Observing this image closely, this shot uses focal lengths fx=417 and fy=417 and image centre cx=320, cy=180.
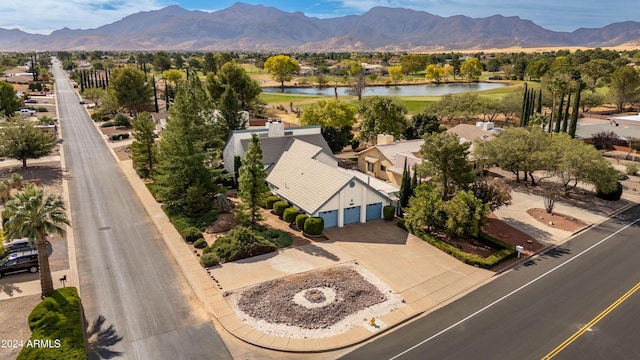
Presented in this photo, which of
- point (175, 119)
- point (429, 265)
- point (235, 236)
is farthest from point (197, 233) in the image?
point (429, 265)

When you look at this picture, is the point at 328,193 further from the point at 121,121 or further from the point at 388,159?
the point at 121,121

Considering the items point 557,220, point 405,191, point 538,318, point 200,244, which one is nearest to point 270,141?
point 405,191

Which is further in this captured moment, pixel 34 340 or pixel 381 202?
pixel 381 202

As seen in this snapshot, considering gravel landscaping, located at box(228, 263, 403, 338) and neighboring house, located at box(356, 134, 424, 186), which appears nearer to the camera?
gravel landscaping, located at box(228, 263, 403, 338)

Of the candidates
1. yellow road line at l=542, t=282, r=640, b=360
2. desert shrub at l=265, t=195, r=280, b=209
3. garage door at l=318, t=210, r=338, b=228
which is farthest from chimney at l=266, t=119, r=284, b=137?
yellow road line at l=542, t=282, r=640, b=360

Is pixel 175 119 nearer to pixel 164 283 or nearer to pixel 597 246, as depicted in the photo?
pixel 164 283

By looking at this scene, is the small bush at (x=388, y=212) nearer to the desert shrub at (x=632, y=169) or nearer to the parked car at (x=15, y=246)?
the parked car at (x=15, y=246)

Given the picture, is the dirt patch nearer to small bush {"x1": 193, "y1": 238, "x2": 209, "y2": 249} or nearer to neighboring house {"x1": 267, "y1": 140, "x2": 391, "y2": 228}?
neighboring house {"x1": 267, "y1": 140, "x2": 391, "y2": 228}

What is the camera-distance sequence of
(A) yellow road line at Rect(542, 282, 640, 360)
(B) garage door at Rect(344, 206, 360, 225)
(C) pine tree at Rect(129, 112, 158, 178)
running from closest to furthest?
(A) yellow road line at Rect(542, 282, 640, 360) → (B) garage door at Rect(344, 206, 360, 225) → (C) pine tree at Rect(129, 112, 158, 178)
